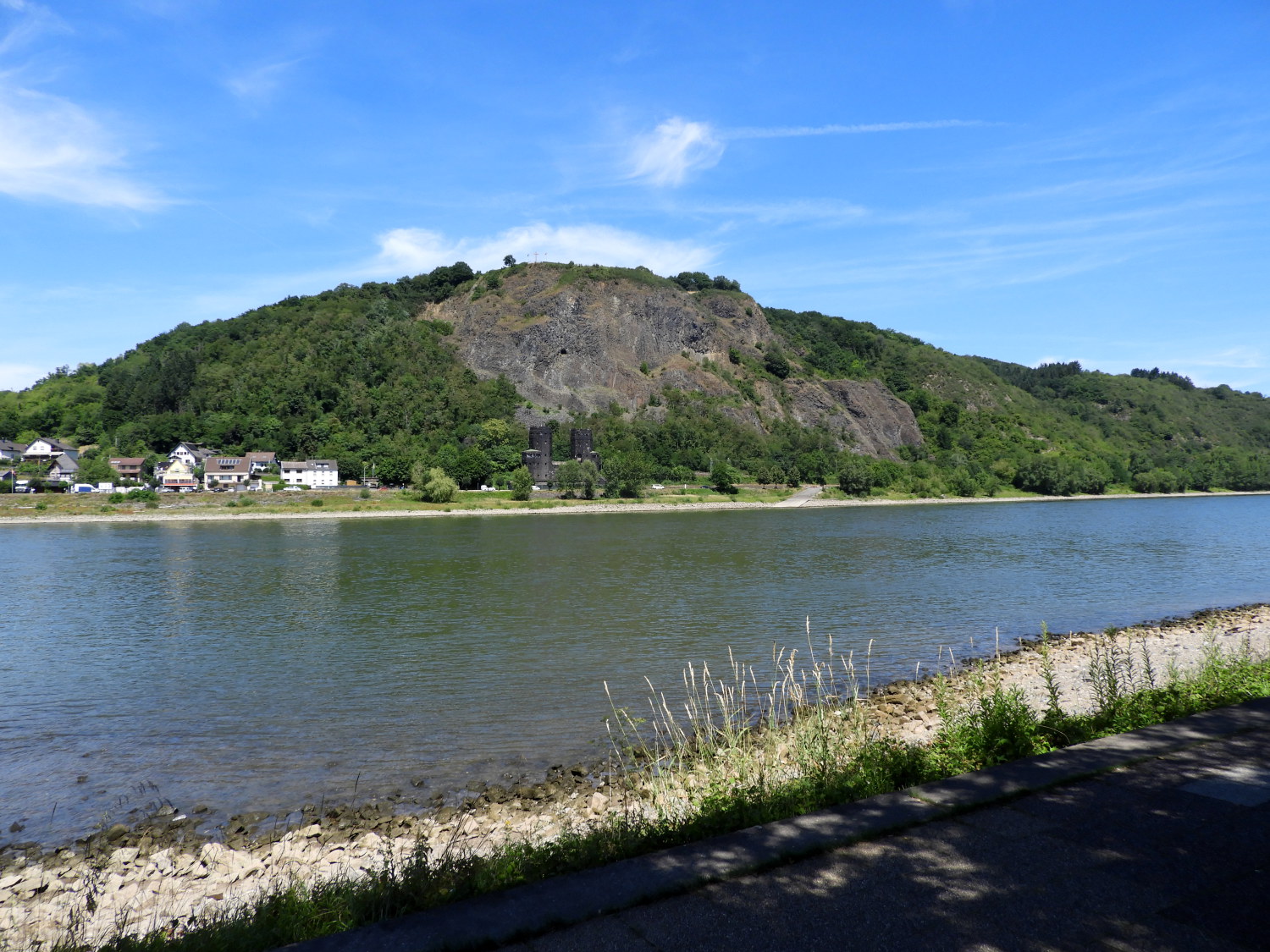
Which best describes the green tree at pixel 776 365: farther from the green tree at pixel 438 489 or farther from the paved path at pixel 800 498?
the green tree at pixel 438 489

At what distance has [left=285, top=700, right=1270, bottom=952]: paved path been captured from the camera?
329 centimetres

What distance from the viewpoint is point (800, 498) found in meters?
105

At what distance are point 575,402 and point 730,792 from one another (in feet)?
408

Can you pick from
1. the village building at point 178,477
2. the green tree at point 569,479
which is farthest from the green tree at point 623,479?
the village building at point 178,477

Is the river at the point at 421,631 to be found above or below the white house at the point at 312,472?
below

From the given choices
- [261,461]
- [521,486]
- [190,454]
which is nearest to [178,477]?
[190,454]

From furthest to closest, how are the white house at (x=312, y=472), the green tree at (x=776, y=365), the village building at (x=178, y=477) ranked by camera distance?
the green tree at (x=776, y=365) → the white house at (x=312, y=472) → the village building at (x=178, y=477)

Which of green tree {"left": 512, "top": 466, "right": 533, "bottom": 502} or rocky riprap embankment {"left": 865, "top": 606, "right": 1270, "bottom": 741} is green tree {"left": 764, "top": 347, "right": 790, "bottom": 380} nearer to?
green tree {"left": 512, "top": 466, "right": 533, "bottom": 502}

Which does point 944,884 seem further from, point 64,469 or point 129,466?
point 129,466

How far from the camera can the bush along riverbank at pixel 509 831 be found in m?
4.49

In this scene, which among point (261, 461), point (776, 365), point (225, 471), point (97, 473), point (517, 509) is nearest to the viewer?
point (517, 509)

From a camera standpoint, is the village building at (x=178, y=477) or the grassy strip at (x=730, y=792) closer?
the grassy strip at (x=730, y=792)

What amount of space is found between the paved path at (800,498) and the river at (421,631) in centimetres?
4787

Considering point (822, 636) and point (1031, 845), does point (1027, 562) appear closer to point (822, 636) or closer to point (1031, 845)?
point (822, 636)
